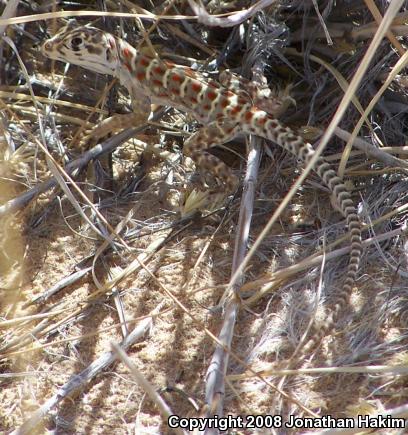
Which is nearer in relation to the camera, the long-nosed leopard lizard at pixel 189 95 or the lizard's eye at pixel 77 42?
the long-nosed leopard lizard at pixel 189 95

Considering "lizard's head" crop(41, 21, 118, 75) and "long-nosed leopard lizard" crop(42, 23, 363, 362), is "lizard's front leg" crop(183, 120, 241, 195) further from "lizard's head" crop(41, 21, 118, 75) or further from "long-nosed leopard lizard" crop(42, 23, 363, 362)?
"lizard's head" crop(41, 21, 118, 75)

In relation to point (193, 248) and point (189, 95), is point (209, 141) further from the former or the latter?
point (193, 248)

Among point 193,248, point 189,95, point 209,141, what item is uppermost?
point 189,95

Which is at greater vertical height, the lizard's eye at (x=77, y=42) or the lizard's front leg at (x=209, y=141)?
the lizard's eye at (x=77, y=42)

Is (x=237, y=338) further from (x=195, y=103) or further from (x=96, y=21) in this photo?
(x=96, y=21)

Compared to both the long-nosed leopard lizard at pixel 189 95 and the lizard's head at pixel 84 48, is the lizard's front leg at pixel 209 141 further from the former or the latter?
the lizard's head at pixel 84 48

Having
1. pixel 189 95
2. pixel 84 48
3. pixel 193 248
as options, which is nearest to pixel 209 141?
pixel 189 95

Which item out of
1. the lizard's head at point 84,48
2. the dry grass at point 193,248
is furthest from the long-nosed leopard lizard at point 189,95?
the dry grass at point 193,248
